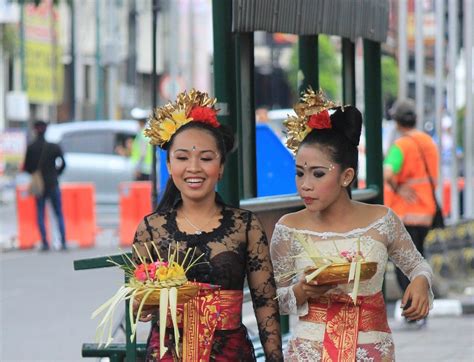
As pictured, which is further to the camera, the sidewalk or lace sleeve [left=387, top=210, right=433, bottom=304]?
the sidewalk

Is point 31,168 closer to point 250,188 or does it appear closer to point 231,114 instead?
point 250,188

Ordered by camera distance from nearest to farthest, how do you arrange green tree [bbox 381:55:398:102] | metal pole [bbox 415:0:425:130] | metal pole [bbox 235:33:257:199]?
metal pole [bbox 235:33:257:199] < metal pole [bbox 415:0:425:130] < green tree [bbox 381:55:398:102]

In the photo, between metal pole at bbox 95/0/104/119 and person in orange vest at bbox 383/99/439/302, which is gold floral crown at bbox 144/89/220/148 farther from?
metal pole at bbox 95/0/104/119

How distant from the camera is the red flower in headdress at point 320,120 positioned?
5.35 meters

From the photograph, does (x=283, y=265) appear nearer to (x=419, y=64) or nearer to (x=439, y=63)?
(x=419, y=64)

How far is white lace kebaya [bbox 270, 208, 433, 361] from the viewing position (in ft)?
16.9

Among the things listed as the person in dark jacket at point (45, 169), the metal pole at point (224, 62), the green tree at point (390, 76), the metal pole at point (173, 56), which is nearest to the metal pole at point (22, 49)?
the metal pole at point (173, 56)

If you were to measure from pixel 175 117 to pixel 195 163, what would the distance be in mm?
222

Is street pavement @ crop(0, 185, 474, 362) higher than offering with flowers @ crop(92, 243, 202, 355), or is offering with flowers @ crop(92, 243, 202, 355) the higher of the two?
offering with flowers @ crop(92, 243, 202, 355)

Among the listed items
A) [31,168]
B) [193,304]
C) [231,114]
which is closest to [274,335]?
[193,304]

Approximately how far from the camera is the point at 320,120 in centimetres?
536

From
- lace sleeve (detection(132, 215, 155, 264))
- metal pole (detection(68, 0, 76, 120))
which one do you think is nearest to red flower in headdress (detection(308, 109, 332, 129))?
lace sleeve (detection(132, 215, 155, 264))

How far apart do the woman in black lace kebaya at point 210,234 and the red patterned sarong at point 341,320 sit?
0.58ft

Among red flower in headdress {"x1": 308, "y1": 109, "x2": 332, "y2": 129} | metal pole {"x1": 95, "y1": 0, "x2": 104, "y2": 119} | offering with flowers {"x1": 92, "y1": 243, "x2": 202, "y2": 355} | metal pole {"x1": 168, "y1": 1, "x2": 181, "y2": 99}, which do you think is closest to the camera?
offering with flowers {"x1": 92, "y1": 243, "x2": 202, "y2": 355}
